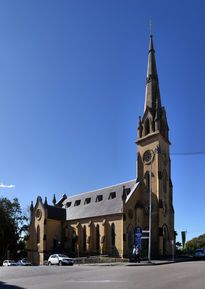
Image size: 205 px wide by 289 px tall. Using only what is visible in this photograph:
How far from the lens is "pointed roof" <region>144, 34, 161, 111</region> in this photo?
222 feet

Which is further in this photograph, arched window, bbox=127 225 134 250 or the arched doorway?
arched window, bbox=127 225 134 250

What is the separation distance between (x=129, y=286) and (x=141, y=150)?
4948cm

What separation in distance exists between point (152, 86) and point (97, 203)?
21.8 m

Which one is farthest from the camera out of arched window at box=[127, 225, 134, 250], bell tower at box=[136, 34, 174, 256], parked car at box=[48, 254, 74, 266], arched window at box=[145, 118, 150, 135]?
arched window at box=[145, 118, 150, 135]

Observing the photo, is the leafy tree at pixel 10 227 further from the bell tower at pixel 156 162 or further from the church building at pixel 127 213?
the bell tower at pixel 156 162

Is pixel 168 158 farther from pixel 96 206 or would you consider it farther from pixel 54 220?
pixel 54 220

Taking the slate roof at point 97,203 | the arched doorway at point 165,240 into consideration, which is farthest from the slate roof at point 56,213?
the arched doorway at point 165,240

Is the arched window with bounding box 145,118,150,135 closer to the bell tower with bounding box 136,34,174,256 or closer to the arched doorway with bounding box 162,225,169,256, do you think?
the bell tower with bounding box 136,34,174,256

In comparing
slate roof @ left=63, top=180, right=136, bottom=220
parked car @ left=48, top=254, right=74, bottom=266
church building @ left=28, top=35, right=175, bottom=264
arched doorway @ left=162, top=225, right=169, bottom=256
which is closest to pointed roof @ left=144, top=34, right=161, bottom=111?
church building @ left=28, top=35, right=175, bottom=264

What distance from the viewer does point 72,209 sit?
248ft

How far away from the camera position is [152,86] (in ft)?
226

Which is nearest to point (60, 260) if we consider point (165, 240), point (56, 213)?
point (165, 240)

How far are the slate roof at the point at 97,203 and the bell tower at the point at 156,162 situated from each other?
14.1 feet

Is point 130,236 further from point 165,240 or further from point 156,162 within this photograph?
point 156,162
